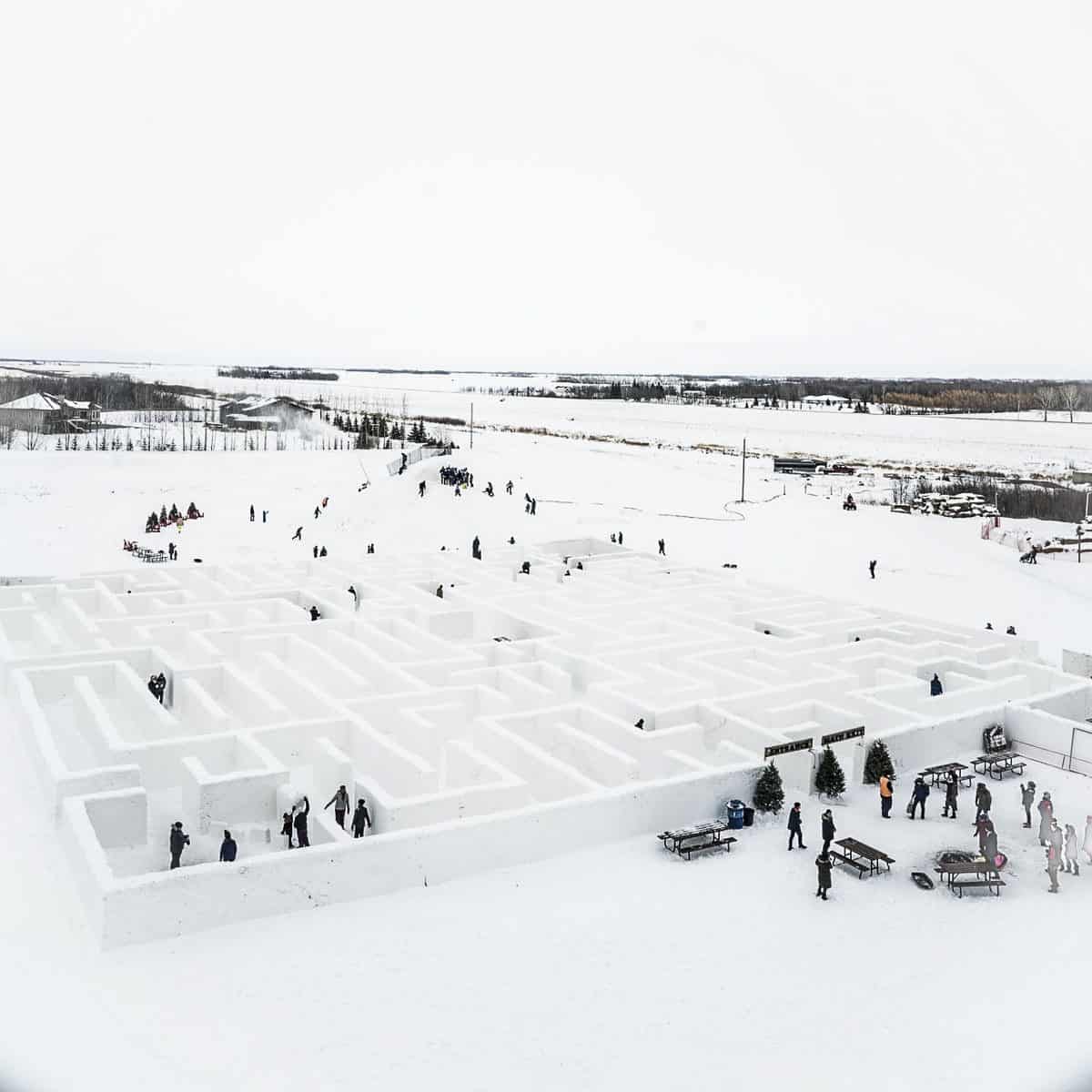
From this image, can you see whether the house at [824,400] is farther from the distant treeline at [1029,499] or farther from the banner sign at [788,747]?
the banner sign at [788,747]

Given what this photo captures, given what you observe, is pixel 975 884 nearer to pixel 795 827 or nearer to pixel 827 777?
pixel 795 827

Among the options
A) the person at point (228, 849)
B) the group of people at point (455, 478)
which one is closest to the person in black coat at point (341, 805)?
the person at point (228, 849)

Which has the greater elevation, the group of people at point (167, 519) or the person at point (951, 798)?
the group of people at point (167, 519)

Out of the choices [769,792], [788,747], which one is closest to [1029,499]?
[788,747]

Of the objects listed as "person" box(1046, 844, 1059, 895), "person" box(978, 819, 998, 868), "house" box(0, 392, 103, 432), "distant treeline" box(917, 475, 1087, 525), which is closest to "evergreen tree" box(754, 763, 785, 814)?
"person" box(978, 819, 998, 868)

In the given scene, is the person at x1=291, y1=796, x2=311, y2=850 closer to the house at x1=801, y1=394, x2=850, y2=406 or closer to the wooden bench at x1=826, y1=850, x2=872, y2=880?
the wooden bench at x1=826, y1=850, x2=872, y2=880

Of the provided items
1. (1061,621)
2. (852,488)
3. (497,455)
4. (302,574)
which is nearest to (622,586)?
(302,574)

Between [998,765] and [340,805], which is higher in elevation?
[340,805]
